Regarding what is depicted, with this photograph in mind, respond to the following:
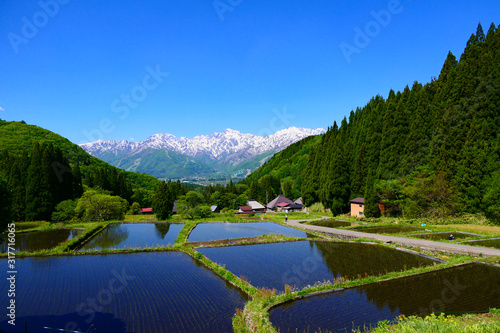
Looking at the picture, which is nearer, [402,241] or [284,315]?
[284,315]

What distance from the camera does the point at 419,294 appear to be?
46.0 ft

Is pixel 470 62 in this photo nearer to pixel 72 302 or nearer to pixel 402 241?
pixel 402 241

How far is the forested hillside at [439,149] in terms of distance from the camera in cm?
3208

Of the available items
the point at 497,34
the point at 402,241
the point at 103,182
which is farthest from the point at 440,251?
the point at 103,182

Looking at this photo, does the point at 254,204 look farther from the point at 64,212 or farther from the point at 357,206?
the point at 64,212

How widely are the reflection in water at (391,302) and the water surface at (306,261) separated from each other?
2.06 metres

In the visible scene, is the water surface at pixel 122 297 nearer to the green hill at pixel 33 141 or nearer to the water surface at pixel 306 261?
the water surface at pixel 306 261

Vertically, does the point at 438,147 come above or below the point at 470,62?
below

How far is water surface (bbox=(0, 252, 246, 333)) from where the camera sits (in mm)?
11297

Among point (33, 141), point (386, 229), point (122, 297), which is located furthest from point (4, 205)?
point (33, 141)

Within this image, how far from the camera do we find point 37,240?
29.8 metres

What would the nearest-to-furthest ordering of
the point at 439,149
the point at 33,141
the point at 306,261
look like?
the point at 306,261 → the point at 439,149 → the point at 33,141

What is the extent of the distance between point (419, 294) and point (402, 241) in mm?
12782

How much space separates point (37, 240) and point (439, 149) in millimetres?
51111
